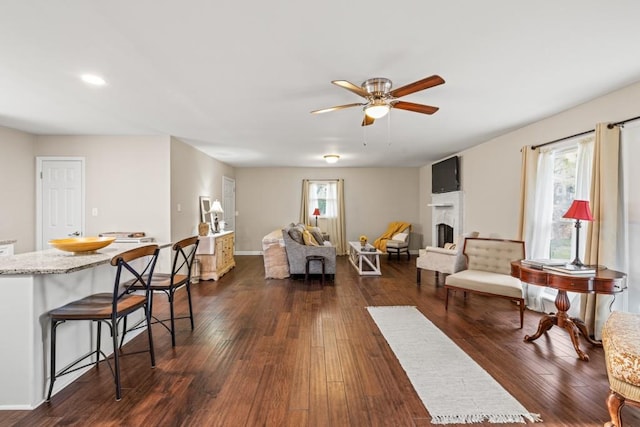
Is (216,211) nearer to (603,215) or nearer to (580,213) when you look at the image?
(580,213)

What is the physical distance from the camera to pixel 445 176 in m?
6.65

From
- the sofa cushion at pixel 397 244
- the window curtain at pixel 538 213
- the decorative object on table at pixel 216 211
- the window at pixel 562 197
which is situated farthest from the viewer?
the sofa cushion at pixel 397 244

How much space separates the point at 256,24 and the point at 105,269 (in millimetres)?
2390

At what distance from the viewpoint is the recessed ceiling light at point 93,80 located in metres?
2.64

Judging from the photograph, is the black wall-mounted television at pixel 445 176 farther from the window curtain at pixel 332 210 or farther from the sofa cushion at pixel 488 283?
the sofa cushion at pixel 488 283

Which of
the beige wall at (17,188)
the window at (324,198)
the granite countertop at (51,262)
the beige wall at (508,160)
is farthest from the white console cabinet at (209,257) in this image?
the beige wall at (508,160)

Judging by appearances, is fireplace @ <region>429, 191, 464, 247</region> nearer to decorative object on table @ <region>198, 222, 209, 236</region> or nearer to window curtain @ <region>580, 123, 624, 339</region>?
window curtain @ <region>580, 123, 624, 339</region>

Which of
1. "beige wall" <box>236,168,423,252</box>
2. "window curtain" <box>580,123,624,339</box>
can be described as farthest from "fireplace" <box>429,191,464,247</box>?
"window curtain" <box>580,123,624,339</box>

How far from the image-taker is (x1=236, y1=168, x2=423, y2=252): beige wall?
331 inches

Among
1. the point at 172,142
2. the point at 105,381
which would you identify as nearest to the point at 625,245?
the point at 105,381

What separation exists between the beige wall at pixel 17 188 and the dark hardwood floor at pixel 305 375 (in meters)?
3.09

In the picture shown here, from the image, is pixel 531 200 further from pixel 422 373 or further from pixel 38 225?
pixel 38 225

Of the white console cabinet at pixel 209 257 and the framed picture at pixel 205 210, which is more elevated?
the framed picture at pixel 205 210

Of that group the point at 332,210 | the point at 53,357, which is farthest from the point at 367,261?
the point at 53,357
